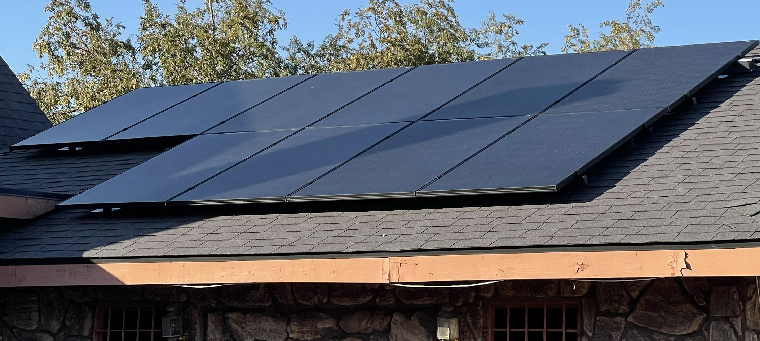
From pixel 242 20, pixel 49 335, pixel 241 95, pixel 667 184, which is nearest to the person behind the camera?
pixel 667 184

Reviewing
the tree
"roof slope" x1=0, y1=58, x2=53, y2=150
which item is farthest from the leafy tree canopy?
"roof slope" x1=0, y1=58, x2=53, y2=150

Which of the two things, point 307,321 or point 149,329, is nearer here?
point 307,321

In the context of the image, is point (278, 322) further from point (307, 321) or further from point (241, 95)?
point (241, 95)

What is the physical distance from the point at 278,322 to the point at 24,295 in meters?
2.66

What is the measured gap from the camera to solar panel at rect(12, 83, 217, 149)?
1194 centimetres

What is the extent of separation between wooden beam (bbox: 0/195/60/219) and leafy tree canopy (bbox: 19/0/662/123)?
1591 cm

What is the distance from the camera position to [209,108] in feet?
39.6

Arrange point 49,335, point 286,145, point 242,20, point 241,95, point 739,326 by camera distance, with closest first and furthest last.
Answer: point 739,326 < point 49,335 < point 286,145 < point 241,95 < point 242,20

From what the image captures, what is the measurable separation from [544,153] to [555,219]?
3.39 ft

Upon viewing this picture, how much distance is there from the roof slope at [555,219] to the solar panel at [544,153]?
0.65ft

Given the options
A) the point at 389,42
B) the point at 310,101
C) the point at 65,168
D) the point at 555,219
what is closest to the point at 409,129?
the point at 310,101

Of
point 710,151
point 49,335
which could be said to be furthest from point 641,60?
point 49,335

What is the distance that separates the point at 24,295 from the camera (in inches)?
374

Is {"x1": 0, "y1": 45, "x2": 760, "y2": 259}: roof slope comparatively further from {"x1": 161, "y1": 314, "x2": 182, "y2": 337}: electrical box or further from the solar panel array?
{"x1": 161, "y1": 314, "x2": 182, "y2": 337}: electrical box
